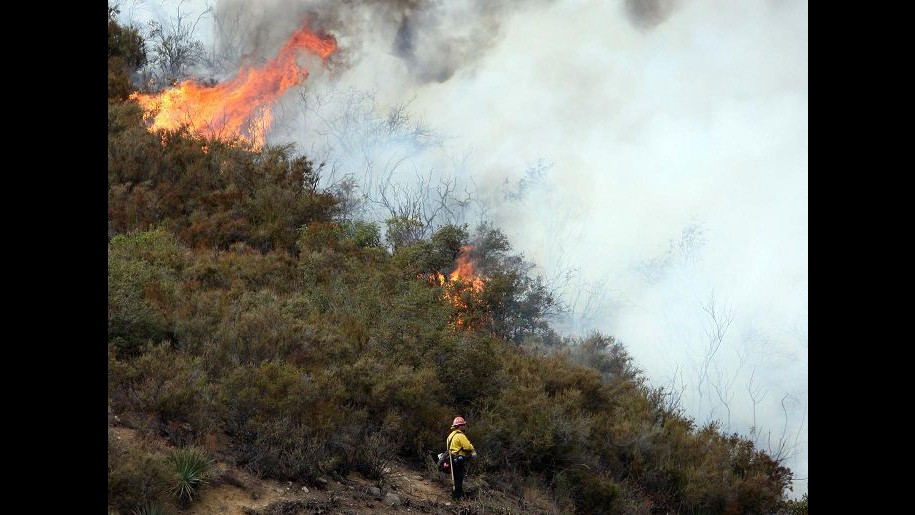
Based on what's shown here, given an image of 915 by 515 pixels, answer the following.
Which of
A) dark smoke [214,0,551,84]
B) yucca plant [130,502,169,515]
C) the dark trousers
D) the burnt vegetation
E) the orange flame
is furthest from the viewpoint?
dark smoke [214,0,551,84]

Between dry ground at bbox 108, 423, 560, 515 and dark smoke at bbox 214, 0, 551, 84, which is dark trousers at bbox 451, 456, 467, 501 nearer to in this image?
dry ground at bbox 108, 423, 560, 515

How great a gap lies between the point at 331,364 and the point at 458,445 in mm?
3320

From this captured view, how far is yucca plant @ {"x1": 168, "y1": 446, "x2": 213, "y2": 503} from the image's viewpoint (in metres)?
9.52

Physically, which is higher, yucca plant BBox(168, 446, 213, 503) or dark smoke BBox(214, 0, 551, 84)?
dark smoke BBox(214, 0, 551, 84)

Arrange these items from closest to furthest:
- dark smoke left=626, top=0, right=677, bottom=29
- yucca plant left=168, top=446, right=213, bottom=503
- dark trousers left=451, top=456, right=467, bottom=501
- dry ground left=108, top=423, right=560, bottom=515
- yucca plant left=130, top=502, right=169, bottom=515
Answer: yucca plant left=130, top=502, right=169, bottom=515 < yucca plant left=168, top=446, right=213, bottom=503 < dry ground left=108, top=423, right=560, bottom=515 < dark trousers left=451, top=456, right=467, bottom=501 < dark smoke left=626, top=0, right=677, bottom=29

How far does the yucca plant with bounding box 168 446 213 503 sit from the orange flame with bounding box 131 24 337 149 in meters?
17.3

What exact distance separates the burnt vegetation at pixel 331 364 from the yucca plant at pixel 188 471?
0.09ft

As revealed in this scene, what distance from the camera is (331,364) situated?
46.2 feet

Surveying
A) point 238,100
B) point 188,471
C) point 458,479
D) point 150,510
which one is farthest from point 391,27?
point 150,510

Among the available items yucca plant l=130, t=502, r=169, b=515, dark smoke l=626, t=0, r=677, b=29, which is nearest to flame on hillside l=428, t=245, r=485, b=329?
yucca plant l=130, t=502, r=169, b=515

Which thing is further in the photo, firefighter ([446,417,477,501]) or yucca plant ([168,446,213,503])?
firefighter ([446,417,477,501])

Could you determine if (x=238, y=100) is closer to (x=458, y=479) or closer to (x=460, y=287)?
(x=460, y=287)

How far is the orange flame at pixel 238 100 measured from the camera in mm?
26984

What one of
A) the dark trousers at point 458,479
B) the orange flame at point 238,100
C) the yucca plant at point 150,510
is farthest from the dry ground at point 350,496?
the orange flame at point 238,100
